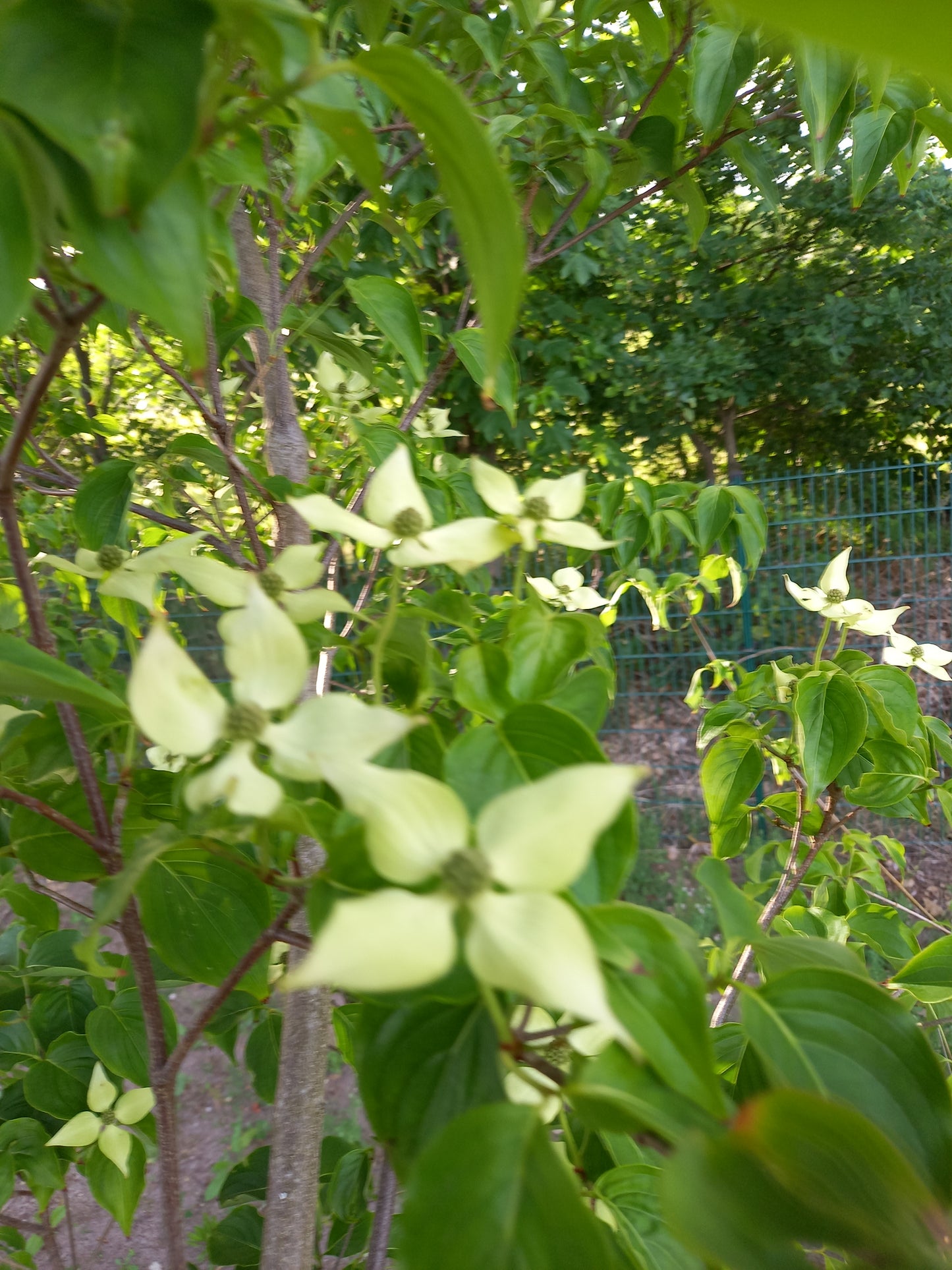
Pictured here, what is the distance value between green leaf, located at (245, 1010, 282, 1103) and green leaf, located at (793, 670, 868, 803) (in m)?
0.69

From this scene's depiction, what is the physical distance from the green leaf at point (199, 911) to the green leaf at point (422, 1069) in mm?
235

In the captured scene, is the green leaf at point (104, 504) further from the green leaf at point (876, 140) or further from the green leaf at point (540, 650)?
the green leaf at point (876, 140)

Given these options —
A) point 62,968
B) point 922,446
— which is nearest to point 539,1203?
point 62,968

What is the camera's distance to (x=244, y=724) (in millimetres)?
360

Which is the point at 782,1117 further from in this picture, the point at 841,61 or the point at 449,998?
the point at 841,61

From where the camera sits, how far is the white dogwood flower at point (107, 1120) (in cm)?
76

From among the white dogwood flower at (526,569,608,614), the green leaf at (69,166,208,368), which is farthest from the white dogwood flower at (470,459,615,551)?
the white dogwood flower at (526,569,608,614)

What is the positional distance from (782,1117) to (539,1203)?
0.09 meters

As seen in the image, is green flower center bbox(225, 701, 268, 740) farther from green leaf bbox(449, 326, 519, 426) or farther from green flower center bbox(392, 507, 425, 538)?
green leaf bbox(449, 326, 519, 426)

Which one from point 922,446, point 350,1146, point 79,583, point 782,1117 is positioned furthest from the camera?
point 922,446

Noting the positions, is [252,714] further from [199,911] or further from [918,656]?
[918,656]

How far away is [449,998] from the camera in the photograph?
307mm

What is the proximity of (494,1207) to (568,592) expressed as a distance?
767mm

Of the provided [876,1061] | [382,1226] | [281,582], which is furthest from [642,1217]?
[382,1226]
